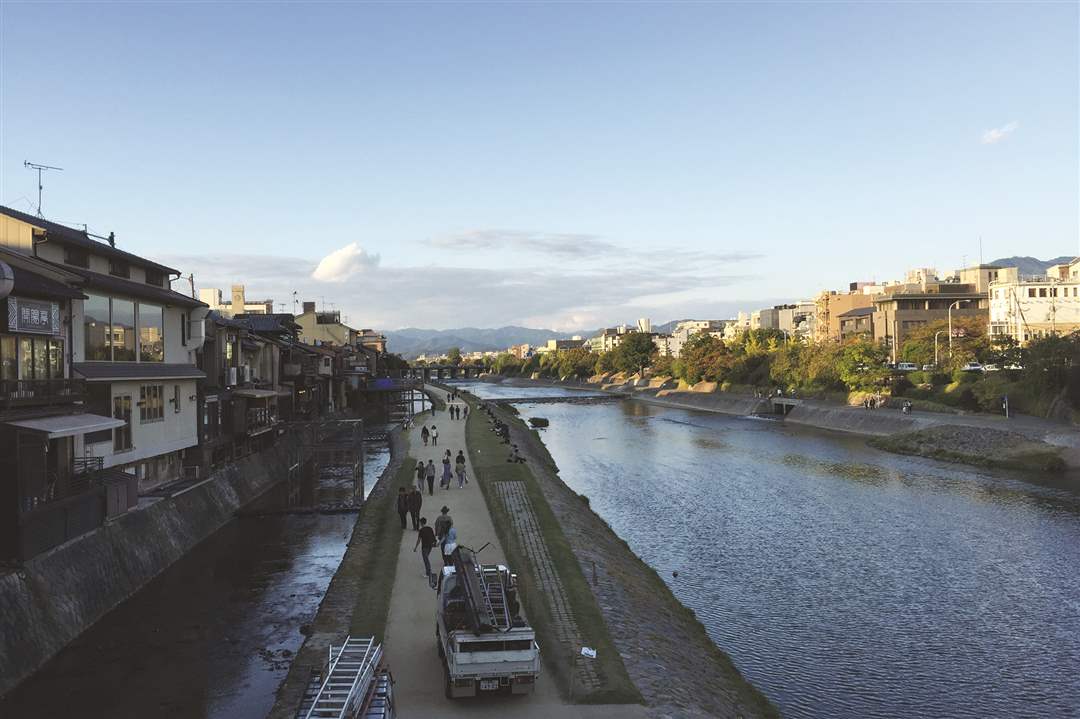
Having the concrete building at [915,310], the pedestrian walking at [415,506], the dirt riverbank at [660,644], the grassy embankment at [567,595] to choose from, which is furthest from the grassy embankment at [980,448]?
the concrete building at [915,310]

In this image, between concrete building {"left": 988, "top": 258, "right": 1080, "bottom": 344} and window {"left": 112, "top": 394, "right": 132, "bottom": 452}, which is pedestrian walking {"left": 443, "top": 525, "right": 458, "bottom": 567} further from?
concrete building {"left": 988, "top": 258, "right": 1080, "bottom": 344}

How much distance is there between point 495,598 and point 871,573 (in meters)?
18.5

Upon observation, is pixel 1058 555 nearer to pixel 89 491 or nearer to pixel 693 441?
pixel 89 491

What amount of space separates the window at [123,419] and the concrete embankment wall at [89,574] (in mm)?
2560

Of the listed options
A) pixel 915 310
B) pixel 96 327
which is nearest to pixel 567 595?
pixel 96 327

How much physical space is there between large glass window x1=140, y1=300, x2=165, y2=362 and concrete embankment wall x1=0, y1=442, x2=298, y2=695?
568 centimetres

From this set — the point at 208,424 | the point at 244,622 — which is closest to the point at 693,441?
the point at 208,424

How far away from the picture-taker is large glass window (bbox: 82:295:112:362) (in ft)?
81.0

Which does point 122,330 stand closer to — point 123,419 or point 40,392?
point 123,419

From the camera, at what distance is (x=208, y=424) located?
34750mm

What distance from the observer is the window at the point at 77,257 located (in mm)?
25250

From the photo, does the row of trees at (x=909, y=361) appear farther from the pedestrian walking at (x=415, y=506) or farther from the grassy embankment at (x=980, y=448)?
Result: the pedestrian walking at (x=415, y=506)

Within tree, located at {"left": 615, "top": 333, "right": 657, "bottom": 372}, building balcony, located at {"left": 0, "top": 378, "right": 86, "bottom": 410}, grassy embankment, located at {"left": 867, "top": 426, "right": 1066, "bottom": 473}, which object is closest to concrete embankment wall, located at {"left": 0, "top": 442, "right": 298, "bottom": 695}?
building balcony, located at {"left": 0, "top": 378, "right": 86, "bottom": 410}

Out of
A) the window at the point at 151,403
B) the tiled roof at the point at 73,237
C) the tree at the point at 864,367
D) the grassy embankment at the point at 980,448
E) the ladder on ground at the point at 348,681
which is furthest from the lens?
the tree at the point at 864,367
